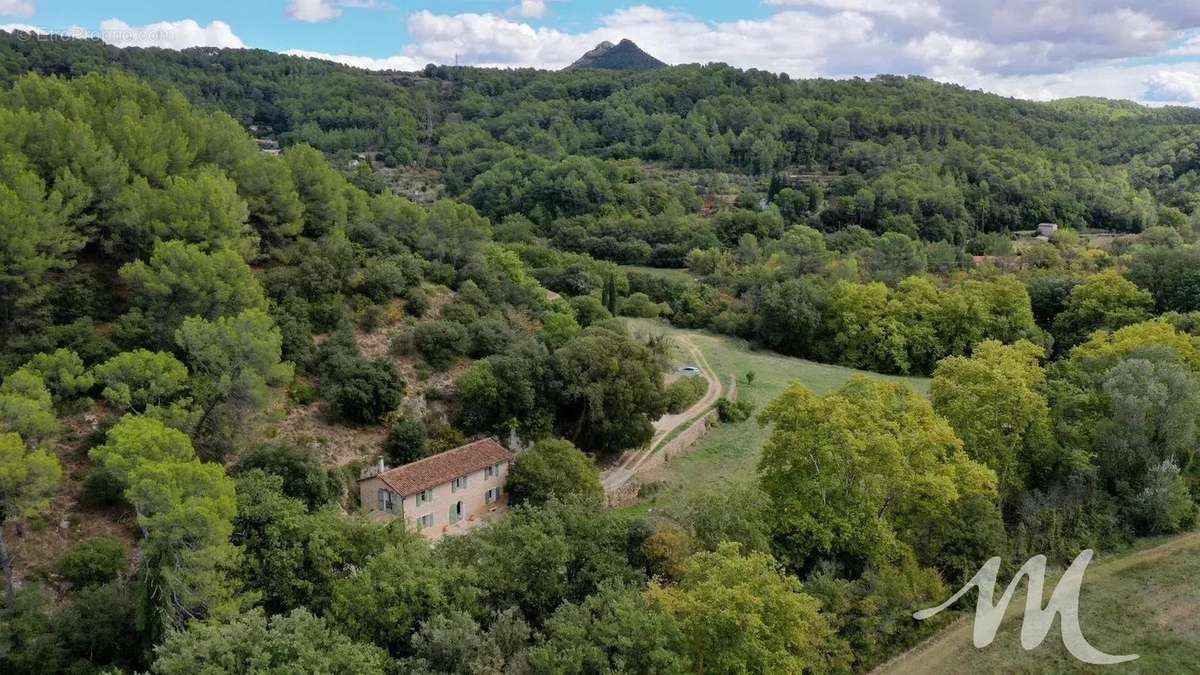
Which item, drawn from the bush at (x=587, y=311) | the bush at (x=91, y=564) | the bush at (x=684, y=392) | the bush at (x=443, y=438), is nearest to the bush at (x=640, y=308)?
the bush at (x=587, y=311)

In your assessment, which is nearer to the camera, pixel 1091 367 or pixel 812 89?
pixel 1091 367

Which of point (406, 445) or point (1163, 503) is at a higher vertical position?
point (1163, 503)

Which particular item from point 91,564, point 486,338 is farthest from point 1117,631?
point 91,564

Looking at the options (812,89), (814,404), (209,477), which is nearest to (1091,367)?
(814,404)

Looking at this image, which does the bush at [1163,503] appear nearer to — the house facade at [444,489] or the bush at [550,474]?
the bush at [550,474]

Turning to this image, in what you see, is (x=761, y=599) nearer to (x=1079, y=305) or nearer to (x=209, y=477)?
(x=209, y=477)

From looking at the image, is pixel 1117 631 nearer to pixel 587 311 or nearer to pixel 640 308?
pixel 587 311

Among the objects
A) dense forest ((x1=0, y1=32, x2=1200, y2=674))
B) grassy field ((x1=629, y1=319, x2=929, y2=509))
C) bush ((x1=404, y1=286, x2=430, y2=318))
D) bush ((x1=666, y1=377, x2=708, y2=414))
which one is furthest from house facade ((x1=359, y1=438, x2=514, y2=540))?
bush ((x1=404, y1=286, x2=430, y2=318))
